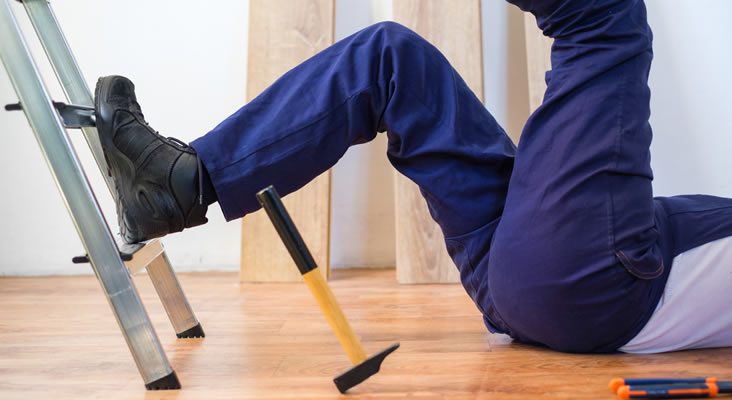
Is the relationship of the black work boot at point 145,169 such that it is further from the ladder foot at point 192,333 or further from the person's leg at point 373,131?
the ladder foot at point 192,333

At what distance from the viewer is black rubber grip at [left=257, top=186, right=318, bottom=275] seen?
1.10 meters

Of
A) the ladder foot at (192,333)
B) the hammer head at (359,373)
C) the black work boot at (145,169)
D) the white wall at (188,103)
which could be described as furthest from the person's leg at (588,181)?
the white wall at (188,103)

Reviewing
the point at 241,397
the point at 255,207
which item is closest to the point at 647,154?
the point at 255,207

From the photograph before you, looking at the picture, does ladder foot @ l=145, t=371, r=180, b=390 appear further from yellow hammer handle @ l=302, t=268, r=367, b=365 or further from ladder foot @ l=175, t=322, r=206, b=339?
ladder foot @ l=175, t=322, r=206, b=339

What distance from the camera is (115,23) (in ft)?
9.07

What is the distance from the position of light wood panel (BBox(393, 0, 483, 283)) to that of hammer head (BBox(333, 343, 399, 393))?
4.34 ft

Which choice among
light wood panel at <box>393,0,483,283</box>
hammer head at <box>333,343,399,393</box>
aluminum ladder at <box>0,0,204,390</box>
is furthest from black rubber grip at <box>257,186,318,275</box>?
light wood panel at <box>393,0,483,283</box>

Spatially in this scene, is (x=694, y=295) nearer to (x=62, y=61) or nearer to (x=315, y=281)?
(x=315, y=281)

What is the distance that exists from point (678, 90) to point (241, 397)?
1947mm

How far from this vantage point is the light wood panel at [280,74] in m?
2.57

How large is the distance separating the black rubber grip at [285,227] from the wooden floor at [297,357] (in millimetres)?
221

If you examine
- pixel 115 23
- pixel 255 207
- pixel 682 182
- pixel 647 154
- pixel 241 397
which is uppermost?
pixel 115 23

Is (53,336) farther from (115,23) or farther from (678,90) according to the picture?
(678,90)

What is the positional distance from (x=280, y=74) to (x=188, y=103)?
39cm
